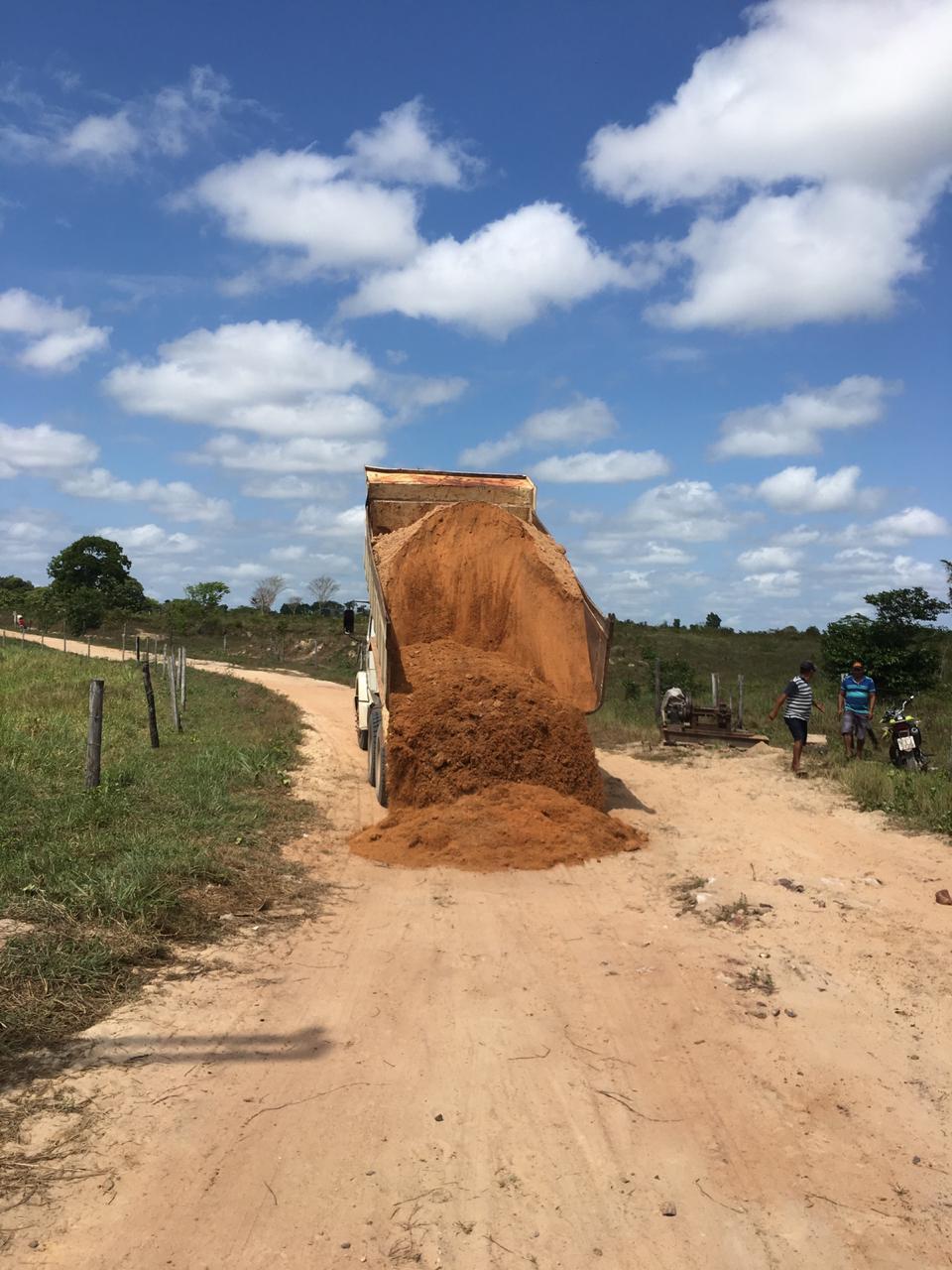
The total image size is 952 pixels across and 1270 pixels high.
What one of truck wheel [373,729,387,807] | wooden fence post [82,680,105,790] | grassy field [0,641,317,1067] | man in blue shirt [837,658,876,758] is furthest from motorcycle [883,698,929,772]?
wooden fence post [82,680,105,790]

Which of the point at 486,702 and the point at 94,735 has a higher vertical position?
the point at 486,702

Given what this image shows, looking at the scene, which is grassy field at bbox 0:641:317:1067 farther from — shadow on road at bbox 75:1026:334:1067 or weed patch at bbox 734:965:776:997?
weed patch at bbox 734:965:776:997

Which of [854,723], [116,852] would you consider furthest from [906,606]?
[116,852]

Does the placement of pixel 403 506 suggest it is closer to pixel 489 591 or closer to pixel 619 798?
pixel 489 591

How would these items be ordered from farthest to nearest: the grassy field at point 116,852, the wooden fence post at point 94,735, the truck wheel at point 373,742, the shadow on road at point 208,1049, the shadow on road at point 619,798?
the truck wheel at point 373,742
the shadow on road at point 619,798
the wooden fence post at point 94,735
the grassy field at point 116,852
the shadow on road at point 208,1049

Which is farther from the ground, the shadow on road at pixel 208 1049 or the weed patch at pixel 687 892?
the weed patch at pixel 687 892

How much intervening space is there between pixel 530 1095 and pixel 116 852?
4006 millimetres

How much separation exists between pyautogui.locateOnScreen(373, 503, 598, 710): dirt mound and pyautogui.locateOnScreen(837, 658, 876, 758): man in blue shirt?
15.5ft

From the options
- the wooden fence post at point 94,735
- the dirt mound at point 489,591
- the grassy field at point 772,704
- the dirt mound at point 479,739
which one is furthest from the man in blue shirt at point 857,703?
the wooden fence post at point 94,735

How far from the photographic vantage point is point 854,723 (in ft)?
39.6

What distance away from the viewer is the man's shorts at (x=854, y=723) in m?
12.0

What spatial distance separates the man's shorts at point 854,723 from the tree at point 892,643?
363 inches

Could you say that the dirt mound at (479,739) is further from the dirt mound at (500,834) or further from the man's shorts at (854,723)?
the man's shorts at (854,723)

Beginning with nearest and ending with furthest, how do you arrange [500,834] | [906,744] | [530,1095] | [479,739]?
[530,1095], [500,834], [479,739], [906,744]
